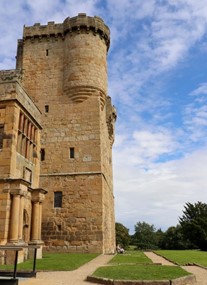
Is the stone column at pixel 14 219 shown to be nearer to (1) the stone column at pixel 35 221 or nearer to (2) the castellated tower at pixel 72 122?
(1) the stone column at pixel 35 221

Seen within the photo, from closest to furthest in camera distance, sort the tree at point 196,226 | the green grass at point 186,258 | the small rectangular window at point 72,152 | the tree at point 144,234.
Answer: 1. the green grass at point 186,258
2. the small rectangular window at point 72,152
3. the tree at point 196,226
4. the tree at point 144,234

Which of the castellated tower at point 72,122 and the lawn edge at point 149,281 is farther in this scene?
the castellated tower at point 72,122

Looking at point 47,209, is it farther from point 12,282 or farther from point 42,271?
point 12,282

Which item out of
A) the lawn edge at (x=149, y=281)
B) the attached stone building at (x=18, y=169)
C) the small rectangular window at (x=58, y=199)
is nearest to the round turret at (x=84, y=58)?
the attached stone building at (x=18, y=169)

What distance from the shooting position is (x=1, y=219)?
43.4ft

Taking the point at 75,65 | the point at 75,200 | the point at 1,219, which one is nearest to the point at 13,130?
the point at 1,219

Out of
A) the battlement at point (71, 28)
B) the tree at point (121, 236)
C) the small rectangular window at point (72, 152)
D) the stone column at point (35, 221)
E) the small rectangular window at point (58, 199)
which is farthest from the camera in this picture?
the tree at point (121, 236)

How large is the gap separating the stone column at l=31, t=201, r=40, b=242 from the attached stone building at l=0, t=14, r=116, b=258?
6.11 ft

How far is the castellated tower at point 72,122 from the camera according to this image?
20953mm

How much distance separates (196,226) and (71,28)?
25.6 meters

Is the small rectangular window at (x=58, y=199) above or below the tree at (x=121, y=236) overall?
above

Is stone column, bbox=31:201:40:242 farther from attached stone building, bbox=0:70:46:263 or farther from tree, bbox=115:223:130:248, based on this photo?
tree, bbox=115:223:130:248

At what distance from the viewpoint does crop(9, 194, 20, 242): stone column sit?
42.8 feet

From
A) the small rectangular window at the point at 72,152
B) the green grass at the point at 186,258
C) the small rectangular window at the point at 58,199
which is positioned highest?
the small rectangular window at the point at 72,152
